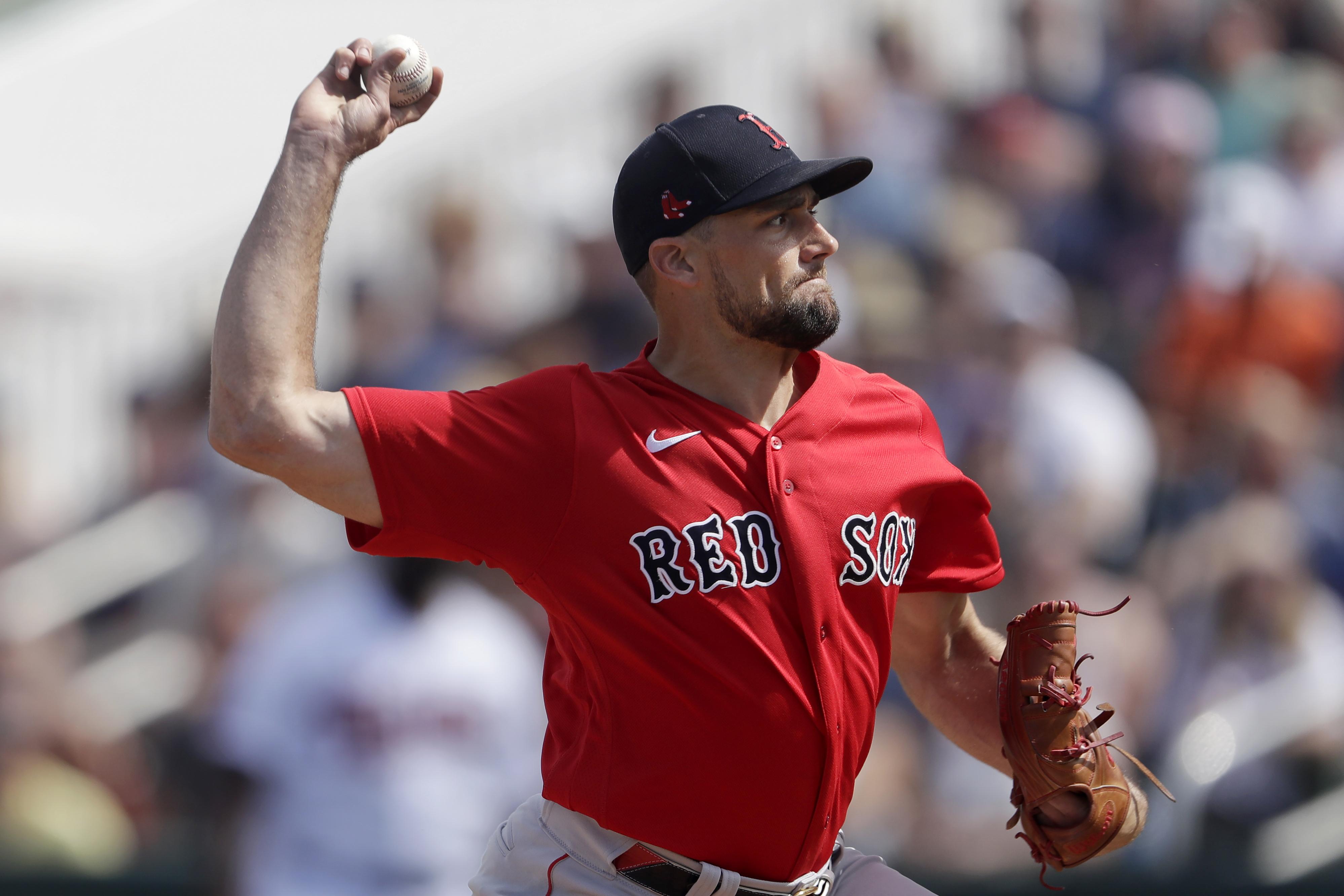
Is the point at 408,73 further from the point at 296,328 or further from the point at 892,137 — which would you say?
the point at 892,137

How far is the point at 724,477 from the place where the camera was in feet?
9.55

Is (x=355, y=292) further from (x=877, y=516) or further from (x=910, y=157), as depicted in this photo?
(x=877, y=516)

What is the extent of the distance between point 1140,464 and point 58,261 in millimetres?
6312

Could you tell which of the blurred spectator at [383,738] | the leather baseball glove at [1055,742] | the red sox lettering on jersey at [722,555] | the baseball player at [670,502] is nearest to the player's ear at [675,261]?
the baseball player at [670,502]

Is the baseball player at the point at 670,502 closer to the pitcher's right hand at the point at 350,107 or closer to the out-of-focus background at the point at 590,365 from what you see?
the pitcher's right hand at the point at 350,107

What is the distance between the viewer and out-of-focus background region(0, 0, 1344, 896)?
5746mm

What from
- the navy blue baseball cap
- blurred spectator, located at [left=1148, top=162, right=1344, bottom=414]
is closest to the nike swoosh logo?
the navy blue baseball cap

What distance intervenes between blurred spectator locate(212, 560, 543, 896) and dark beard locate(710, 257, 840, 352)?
2896 mm

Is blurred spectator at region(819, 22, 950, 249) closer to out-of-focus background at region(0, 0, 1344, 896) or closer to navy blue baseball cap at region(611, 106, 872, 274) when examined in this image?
out-of-focus background at region(0, 0, 1344, 896)

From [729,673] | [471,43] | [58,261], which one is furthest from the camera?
[471,43]

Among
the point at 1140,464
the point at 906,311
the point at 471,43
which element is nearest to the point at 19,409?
the point at 471,43

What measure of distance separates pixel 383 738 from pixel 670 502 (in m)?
3.01

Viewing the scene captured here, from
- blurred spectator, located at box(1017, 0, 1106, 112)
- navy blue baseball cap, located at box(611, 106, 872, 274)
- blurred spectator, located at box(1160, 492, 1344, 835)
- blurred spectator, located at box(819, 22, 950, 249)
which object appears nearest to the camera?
navy blue baseball cap, located at box(611, 106, 872, 274)

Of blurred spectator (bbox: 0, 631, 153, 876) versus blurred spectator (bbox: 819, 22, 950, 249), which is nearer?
blurred spectator (bbox: 0, 631, 153, 876)
